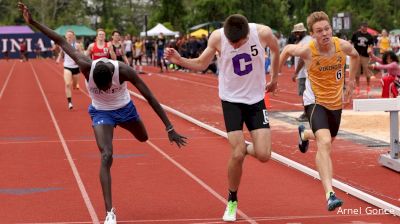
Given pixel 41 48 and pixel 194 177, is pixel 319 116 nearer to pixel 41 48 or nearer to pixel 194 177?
pixel 194 177

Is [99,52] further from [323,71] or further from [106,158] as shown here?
[106,158]

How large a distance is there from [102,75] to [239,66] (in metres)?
1.24

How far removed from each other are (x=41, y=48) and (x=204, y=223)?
73977 millimetres

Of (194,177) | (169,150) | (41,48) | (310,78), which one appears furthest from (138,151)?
(41,48)

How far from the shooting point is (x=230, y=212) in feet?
26.3

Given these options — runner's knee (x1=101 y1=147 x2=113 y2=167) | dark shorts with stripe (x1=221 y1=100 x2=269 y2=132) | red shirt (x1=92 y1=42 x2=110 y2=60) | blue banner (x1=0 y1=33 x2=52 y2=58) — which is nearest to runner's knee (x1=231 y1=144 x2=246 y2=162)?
dark shorts with stripe (x1=221 y1=100 x2=269 y2=132)

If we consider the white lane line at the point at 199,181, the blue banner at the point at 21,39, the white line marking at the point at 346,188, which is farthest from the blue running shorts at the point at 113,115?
the blue banner at the point at 21,39

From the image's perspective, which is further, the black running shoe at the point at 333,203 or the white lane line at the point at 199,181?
the white lane line at the point at 199,181

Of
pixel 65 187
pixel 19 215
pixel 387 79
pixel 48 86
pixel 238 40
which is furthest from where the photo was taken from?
pixel 48 86

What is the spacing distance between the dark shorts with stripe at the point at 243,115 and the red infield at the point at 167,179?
872 mm

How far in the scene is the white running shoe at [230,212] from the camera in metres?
7.98

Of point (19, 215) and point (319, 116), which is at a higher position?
point (319, 116)

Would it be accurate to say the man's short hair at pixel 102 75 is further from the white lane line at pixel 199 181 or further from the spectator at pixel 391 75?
the spectator at pixel 391 75

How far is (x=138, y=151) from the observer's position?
13156 mm
